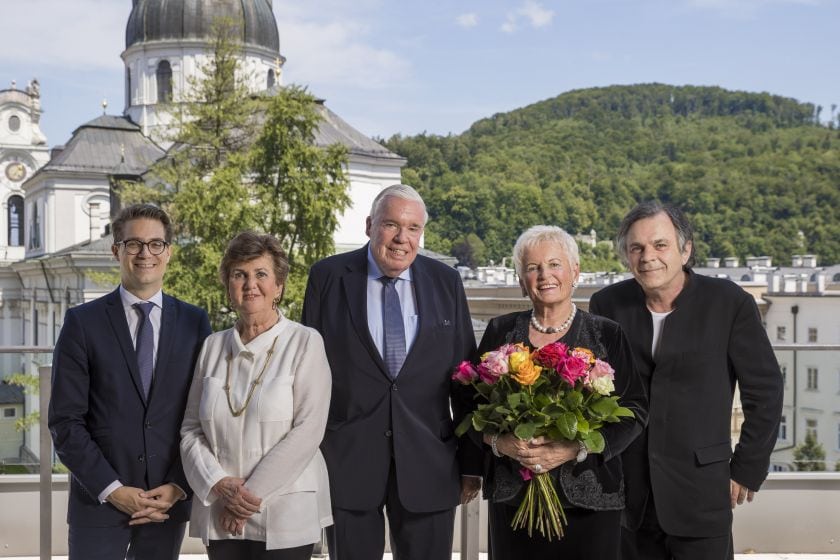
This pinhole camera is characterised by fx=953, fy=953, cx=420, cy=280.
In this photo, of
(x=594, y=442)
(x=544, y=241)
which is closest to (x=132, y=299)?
(x=544, y=241)

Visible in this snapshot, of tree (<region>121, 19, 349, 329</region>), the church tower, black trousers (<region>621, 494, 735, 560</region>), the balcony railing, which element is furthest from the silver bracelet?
the church tower

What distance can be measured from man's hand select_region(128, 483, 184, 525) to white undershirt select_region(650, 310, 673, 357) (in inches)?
73.8

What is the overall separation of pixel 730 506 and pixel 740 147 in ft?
399

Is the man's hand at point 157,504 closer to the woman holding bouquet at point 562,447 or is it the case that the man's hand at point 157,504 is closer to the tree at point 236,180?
the woman holding bouquet at point 562,447

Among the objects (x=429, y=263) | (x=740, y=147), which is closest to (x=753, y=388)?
(x=429, y=263)

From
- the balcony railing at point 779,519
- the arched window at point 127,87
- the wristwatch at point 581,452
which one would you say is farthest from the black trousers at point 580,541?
the arched window at point 127,87

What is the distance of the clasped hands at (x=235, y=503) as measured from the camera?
3211mm

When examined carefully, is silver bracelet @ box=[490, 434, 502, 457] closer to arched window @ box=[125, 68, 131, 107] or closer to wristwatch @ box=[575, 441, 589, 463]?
wristwatch @ box=[575, 441, 589, 463]

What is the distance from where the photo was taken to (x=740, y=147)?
117938 millimetres

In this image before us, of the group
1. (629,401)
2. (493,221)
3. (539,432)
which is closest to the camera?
(539,432)

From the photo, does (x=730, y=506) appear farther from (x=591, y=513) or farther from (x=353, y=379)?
(x=353, y=379)

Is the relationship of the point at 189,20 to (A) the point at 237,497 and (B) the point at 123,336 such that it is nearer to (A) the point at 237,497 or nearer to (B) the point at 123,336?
(B) the point at 123,336

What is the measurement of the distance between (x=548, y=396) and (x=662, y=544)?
3.14 feet

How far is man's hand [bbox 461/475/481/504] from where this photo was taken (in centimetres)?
375
